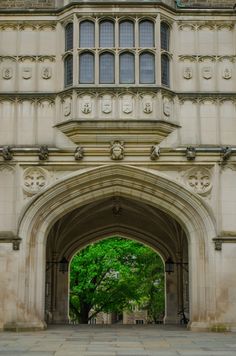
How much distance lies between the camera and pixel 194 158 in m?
16.5

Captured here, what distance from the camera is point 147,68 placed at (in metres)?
16.9

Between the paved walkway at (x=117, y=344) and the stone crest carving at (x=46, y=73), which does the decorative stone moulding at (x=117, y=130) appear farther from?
the paved walkway at (x=117, y=344)

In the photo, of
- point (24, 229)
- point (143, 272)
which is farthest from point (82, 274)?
point (24, 229)

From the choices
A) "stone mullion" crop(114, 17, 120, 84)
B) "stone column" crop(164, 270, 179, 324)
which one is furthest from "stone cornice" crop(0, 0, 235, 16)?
"stone column" crop(164, 270, 179, 324)

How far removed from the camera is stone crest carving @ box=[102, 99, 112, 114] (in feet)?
54.0

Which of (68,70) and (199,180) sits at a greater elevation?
(68,70)

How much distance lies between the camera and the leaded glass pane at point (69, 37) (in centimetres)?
1712

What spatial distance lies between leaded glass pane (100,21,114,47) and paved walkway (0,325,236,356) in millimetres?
7699

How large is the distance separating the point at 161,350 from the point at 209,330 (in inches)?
202

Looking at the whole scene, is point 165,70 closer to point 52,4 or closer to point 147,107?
point 147,107

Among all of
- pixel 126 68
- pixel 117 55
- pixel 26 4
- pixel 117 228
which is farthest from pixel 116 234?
pixel 26 4

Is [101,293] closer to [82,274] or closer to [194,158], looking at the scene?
[82,274]

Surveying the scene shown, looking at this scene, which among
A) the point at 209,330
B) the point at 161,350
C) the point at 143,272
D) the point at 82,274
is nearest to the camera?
the point at 161,350

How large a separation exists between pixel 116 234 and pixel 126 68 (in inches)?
361
